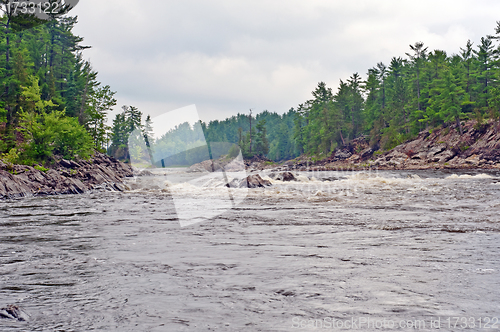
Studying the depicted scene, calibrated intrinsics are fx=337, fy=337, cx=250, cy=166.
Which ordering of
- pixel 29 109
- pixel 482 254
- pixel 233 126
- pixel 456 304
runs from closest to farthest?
pixel 456 304
pixel 482 254
pixel 29 109
pixel 233 126

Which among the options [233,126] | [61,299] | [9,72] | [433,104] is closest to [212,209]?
[61,299]

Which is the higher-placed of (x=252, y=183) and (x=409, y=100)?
(x=409, y=100)

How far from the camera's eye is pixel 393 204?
14.5m

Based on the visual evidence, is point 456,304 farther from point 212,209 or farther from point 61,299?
point 212,209

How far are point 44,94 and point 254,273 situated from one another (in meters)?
46.6

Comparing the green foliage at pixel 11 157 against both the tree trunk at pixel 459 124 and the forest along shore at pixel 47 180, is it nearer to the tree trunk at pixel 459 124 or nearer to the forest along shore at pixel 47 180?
the forest along shore at pixel 47 180

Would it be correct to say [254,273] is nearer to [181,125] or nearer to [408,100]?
[181,125]

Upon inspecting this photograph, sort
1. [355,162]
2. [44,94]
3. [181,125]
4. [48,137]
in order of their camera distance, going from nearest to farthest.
→ 1. [181,125]
2. [48,137]
3. [44,94]
4. [355,162]

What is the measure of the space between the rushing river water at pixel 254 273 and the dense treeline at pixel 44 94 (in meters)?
21.7

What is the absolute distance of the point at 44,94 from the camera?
42.8 metres

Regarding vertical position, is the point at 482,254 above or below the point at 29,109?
below

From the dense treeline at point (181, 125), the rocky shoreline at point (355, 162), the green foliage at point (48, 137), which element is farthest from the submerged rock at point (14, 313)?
the green foliage at point (48, 137)

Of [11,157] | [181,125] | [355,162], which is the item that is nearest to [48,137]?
[11,157]

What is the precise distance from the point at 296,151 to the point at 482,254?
12763cm
